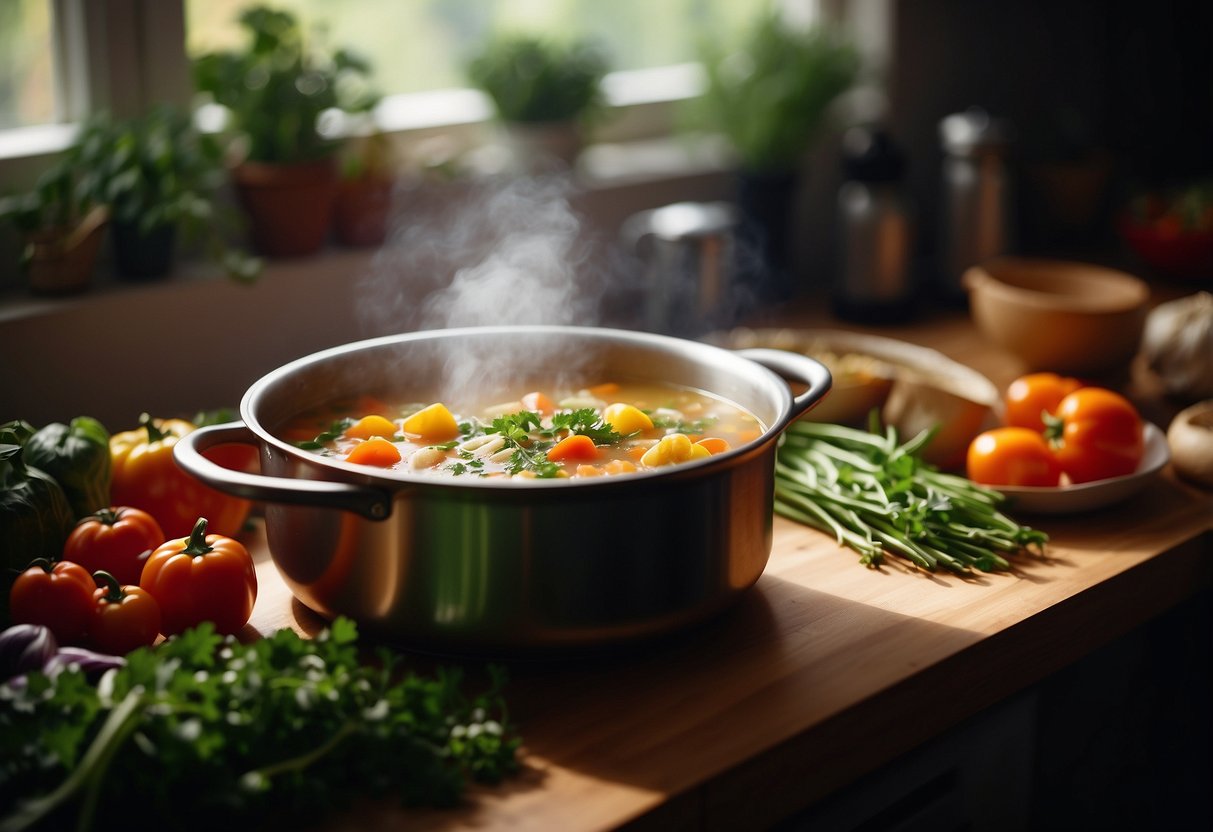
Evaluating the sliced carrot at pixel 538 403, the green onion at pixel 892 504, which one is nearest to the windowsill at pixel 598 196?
the sliced carrot at pixel 538 403

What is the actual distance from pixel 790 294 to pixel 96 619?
1.94 meters

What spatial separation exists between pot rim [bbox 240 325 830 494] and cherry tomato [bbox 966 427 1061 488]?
0.37 m

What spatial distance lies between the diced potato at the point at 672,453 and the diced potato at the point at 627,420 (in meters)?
0.11

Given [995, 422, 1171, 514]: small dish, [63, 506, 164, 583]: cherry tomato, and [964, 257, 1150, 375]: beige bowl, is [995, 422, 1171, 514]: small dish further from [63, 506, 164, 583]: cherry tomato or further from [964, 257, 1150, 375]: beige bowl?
[63, 506, 164, 583]: cherry tomato

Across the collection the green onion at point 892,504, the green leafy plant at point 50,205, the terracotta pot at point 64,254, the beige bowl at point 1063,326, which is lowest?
the green onion at point 892,504

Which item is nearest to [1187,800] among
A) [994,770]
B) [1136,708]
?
[1136,708]

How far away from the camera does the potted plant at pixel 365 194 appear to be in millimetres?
2244

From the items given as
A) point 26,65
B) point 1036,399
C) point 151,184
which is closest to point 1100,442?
point 1036,399

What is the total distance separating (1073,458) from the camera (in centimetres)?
180

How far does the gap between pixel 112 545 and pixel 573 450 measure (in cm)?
52

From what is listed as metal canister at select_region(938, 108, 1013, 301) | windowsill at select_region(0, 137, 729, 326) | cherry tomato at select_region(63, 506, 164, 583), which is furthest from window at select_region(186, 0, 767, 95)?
cherry tomato at select_region(63, 506, 164, 583)

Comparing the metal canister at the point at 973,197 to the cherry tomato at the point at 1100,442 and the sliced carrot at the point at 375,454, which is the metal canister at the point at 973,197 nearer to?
the cherry tomato at the point at 1100,442

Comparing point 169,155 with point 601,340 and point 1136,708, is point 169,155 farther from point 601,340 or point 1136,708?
point 1136,708

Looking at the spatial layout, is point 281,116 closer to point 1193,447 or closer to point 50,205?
point 50,205
